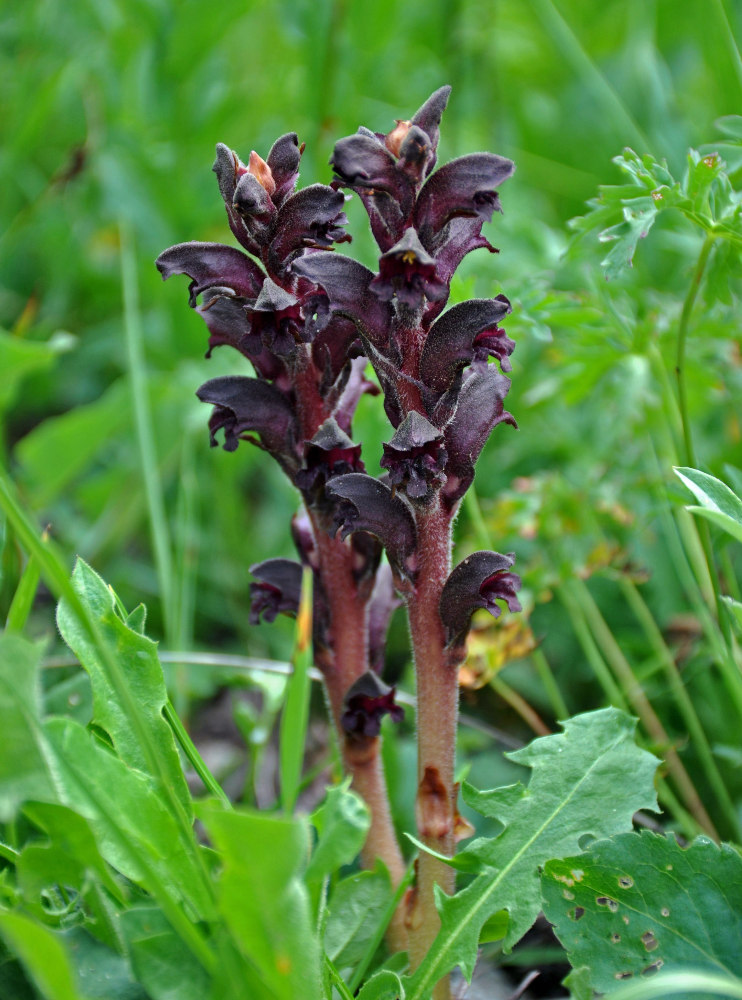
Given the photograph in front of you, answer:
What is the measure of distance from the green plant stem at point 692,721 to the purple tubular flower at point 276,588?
37.1 inches

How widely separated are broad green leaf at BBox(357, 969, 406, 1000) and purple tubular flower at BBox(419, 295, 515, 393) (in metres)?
0.88

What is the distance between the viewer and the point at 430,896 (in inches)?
62.9

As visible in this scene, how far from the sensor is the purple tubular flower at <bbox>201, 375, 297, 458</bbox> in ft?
5.34

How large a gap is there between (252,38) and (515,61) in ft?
4.90

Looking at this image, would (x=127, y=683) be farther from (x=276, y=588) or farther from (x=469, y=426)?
(x=469, y=426)

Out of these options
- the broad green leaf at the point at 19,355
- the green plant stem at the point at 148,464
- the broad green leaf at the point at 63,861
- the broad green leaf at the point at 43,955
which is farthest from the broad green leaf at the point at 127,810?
the broad green leaf at the point at 19,355

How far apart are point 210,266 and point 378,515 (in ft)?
1.64

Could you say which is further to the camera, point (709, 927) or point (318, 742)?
point (318, 742)

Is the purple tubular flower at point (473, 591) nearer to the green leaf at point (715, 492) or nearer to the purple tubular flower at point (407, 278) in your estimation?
the green leaf at point (715, 492)

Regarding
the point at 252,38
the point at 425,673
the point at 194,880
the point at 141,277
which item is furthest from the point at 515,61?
the point at 194,880

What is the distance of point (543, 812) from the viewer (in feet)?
5.32

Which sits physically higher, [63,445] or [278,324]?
[278,324]

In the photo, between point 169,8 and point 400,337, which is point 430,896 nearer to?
point 400,337

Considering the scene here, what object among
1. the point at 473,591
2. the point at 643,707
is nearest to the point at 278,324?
the point at 473,591
